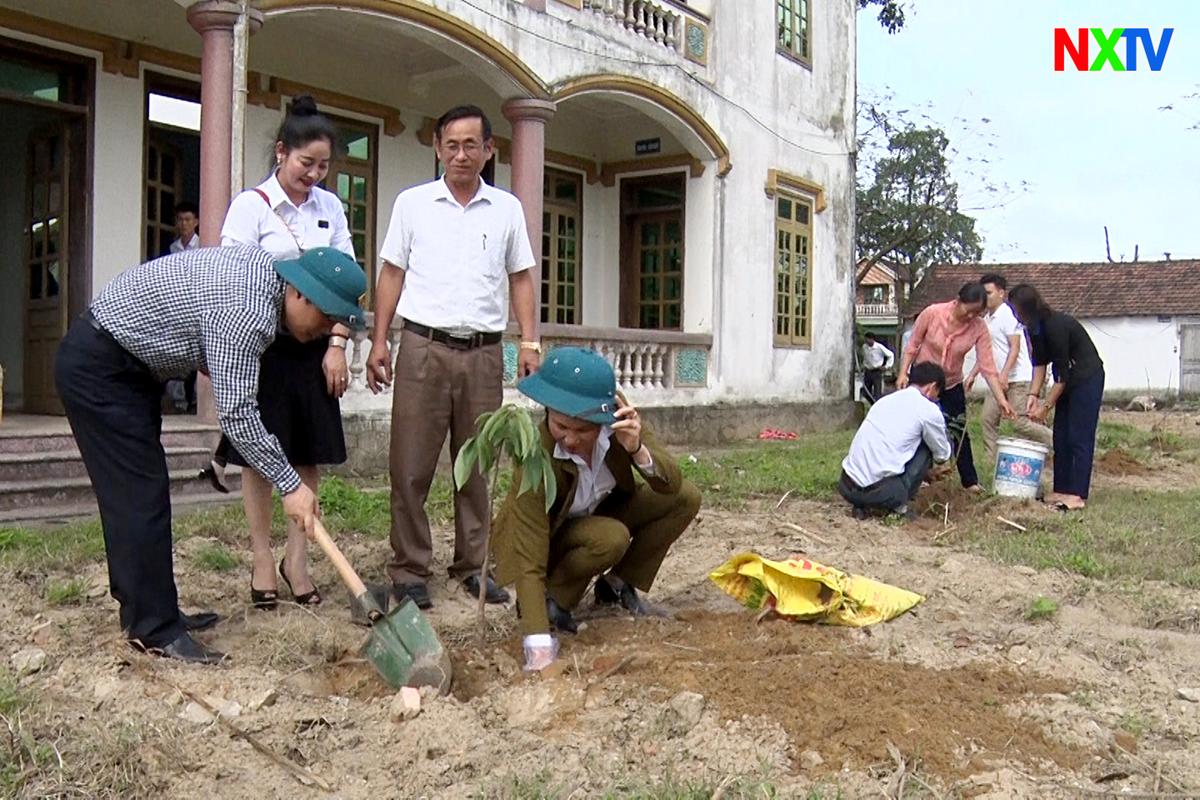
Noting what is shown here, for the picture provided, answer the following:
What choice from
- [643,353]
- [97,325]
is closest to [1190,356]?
[643,353]

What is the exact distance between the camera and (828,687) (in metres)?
3.24

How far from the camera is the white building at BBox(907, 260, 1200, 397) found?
98.9 ft

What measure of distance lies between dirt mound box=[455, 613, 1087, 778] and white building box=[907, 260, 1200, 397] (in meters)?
28.2

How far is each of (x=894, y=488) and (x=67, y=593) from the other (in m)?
4.50

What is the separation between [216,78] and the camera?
7.47 m

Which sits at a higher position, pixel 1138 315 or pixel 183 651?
pixel 1138 315

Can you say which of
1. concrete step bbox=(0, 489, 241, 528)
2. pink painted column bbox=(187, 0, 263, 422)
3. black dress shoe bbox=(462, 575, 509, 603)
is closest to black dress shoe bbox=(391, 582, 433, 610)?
black dress shoe bbox=(462, 575, 509, 603)

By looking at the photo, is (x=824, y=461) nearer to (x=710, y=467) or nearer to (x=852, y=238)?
(x=710, y=467)

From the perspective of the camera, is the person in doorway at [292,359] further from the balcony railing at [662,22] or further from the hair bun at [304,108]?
the balcony railing at [662,22]

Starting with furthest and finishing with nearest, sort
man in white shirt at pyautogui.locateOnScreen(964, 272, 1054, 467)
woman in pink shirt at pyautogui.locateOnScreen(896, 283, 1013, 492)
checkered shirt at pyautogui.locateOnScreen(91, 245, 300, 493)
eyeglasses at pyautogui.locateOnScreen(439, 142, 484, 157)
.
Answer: man in white shirt at pyautogui.locateOnScreen(964, 272, 1054, 467)
woman in pink shirt at pyautogui.locateOnScreen(896, 283, 1013, 492)
eyeglasses at pyautogui.locateOnScreen(439, 142, 484, 157)
checkered shirt at pyautogui.locateOnScreen(91, 245, 300, 493)

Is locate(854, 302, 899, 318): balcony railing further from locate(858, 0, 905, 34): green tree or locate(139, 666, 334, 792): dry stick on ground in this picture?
locate(139, 666, 334, 792): dry stick on ground

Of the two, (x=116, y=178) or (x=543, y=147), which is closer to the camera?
(x=116, y=178)

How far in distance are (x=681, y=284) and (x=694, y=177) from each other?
4.66ft

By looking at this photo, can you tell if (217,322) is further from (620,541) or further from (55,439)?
(55,439)
